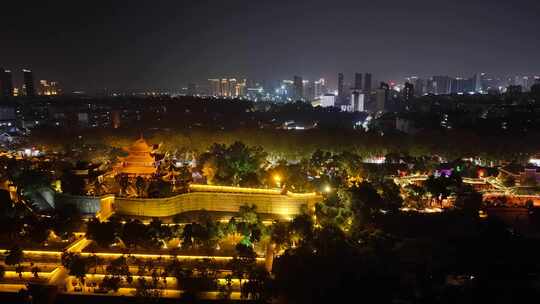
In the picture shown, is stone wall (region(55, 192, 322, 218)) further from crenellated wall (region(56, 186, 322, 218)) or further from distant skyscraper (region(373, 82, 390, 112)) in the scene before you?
distant skyscraper (region(373, 82, 390, 112))

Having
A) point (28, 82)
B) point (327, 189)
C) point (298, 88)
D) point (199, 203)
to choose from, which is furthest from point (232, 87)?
point (199, 203)

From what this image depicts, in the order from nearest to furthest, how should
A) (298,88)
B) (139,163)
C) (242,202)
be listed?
(242,202) → (139,163) → (298,88)

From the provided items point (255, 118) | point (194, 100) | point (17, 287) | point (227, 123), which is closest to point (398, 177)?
point (17, 287)

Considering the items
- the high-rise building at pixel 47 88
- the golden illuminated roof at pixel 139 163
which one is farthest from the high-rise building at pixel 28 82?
the golden illuminated roof at pixel 139 163

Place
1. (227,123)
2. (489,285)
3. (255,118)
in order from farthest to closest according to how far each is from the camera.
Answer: (255,118)
(227,123)
(489,285)

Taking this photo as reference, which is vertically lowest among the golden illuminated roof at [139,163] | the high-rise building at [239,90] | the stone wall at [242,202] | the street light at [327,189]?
the stone wall at [242,202]

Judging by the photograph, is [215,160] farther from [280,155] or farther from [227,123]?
[227,123]

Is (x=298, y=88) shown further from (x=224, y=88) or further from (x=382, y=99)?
(x=382, y=99)

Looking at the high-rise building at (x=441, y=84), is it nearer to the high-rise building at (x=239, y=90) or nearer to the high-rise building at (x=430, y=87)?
the high-rise building at (x=430, y=87)
